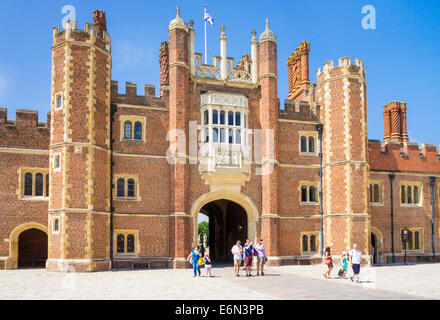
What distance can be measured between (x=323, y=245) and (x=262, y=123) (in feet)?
26.1

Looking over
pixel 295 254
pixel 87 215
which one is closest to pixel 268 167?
pixel 295 254

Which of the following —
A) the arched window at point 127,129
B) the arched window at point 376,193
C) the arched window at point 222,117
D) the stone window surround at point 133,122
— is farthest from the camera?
the arched window at point 376,193

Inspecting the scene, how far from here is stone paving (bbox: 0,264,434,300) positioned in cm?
1367

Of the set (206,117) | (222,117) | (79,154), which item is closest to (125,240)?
(79,154)

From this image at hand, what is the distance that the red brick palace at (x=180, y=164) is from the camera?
23.2 meters

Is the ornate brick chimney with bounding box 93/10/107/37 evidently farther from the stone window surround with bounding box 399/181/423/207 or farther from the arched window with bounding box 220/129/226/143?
the stone window surround with bounding box 399/181/423/207

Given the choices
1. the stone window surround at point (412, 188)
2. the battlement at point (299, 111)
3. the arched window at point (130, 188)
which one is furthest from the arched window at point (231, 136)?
the stone window surround at point (412, 188)

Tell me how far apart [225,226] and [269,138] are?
818 centimetres

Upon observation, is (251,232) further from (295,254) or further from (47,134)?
(47,134)

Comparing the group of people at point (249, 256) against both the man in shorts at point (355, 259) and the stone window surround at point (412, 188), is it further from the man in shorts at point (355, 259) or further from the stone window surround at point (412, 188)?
the stone window surround at point (412, 188)

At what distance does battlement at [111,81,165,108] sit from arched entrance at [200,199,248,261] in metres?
8.45

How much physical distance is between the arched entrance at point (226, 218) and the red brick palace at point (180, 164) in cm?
13

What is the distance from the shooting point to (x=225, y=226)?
32.4 meters

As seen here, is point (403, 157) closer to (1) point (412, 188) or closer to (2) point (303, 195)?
(1) point (412, 188)
